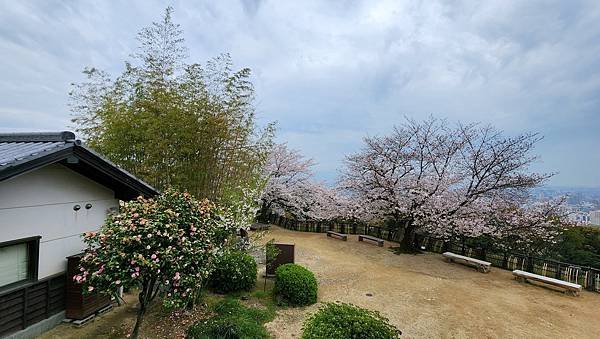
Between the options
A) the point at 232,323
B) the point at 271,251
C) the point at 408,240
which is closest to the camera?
the point at 232,323

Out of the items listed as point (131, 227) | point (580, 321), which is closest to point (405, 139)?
point (580, 321)

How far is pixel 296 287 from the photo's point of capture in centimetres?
630

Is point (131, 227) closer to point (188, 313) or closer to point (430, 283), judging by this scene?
point (188, 313)

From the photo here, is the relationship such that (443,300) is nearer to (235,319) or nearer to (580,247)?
(235,319)

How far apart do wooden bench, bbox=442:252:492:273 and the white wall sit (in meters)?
10.5

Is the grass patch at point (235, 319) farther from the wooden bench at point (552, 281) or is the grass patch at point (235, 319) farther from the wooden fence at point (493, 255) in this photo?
Result: the wooden fence at point (493, 255)

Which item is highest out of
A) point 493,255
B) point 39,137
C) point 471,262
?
point 39,137

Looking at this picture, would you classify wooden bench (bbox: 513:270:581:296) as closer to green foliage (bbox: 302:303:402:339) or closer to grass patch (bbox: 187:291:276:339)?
grass patch (bbox: 187:291:276:339)

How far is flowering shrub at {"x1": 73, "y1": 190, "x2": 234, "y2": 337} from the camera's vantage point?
3.60 metres

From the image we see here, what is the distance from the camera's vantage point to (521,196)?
10.5m

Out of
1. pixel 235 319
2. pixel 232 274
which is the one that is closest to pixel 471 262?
pixel 232 274

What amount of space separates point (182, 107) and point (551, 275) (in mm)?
11334

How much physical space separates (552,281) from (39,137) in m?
11.7

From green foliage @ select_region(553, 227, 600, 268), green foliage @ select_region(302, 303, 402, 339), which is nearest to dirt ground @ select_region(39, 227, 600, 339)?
green foliage @ select_region(553, 227, 600, 268)
